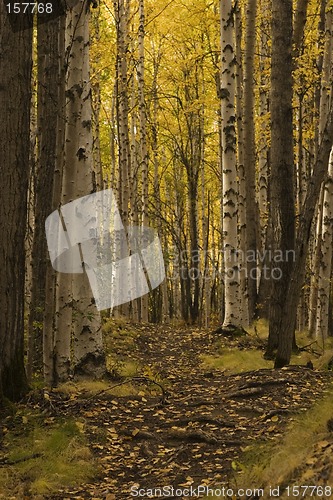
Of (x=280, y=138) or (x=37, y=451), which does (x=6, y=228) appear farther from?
(x=280, y=138)

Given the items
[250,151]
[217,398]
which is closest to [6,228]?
[217,398]

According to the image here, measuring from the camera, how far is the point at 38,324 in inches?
305

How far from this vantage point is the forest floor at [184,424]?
4641 mm

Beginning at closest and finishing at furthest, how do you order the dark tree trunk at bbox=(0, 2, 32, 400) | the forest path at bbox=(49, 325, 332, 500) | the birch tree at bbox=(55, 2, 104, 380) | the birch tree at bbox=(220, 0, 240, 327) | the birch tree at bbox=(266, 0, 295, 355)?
the forest path at bbox=(49, 325, 332, 500) < the dark tree trunk at bbox=(0, 2, 32, 400) < the birch tree at bbox=(55, 2, 104, 380) < the birch tree at bbox=(266, 0, 295, 355) < the birch tree at bbox=(220, 0, 240, 327)

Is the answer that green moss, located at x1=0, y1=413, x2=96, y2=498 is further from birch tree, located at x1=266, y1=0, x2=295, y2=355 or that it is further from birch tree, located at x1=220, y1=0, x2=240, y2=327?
birch tree, located at x1=220, y1=0, x2=240, y2=327

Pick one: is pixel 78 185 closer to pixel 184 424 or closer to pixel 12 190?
pixel 12 190

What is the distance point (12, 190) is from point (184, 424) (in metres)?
3.16

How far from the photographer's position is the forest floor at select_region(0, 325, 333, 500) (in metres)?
4.64

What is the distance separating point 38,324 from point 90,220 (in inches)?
64.2

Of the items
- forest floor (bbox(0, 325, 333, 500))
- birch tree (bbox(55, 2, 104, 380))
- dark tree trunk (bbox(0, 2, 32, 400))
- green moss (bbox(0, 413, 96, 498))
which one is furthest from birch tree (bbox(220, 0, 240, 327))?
green moss (bbox(0, 413, 96, 498))

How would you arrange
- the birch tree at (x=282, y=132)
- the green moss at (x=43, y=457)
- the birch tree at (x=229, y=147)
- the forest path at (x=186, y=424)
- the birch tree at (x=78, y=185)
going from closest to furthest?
the green moss at (x=43, y=457) → the forest path at (x=186, y=424) → the birch tree at (x=78, y=185) → the birch tree at (x=282, y=132) → the birch tree at (x=229, y=147)

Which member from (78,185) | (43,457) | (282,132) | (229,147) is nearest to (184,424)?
(43,457)

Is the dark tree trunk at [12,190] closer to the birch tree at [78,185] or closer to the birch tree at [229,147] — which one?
the birch tree at [78,185]

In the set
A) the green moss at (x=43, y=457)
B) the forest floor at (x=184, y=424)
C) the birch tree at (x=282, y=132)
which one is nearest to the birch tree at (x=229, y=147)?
the birch tree at (x=282, y=132)
